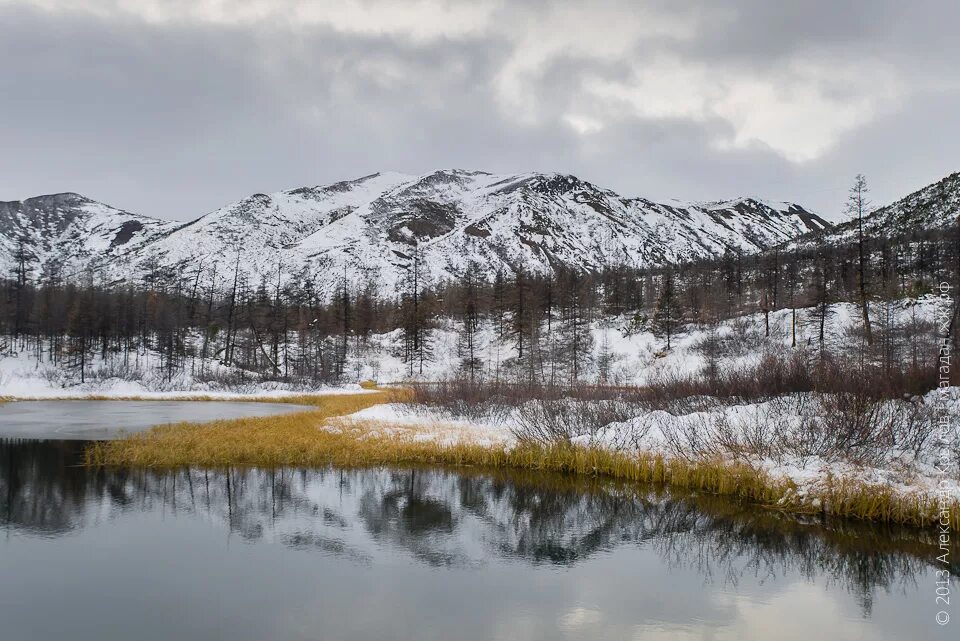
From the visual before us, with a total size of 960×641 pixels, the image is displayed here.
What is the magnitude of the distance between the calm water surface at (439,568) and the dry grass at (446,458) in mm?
762

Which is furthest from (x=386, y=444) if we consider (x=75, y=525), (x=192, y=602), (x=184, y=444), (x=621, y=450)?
(x=192, y=602)

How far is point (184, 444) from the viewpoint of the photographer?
79.0 feet

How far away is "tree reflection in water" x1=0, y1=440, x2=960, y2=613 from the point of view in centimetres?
1292

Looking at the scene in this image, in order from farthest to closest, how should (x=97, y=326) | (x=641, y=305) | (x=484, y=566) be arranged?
(x=641, y=305) < (x=97, y=326) < (x=484, y=566)

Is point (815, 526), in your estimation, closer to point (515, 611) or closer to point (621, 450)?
point (621, 450)

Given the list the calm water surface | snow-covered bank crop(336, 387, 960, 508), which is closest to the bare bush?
snow-covered bank crop(336, 387, 960, 508)

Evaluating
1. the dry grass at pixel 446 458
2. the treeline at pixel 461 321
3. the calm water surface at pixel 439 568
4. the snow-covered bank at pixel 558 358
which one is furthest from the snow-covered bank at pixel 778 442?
the treeline at pixel 461 321

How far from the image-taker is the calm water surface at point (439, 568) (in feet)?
32.6

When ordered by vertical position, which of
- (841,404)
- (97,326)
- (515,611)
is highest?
(97,326)

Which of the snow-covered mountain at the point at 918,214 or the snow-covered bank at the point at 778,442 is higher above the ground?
Answer: the snow-covered mountain at the point at 918,214

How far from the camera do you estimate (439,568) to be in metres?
12.6

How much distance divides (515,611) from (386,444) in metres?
15.1

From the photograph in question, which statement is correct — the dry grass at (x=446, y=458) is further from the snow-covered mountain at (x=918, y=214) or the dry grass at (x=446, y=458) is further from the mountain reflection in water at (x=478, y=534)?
the snow-covered mountain at (x=918, y=214)

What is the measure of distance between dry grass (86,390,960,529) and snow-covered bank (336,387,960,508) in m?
0.33
